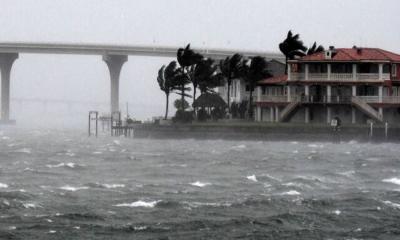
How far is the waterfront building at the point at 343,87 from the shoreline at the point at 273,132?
30.0 feet

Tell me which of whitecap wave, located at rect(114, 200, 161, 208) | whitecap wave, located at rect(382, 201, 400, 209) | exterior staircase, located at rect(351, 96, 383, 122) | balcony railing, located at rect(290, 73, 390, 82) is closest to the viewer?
whitecap wave, located at rect(114, 200, 161, 208)

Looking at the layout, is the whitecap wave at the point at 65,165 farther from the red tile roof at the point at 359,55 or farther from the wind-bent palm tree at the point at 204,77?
the wind-bent palm tree at the point at 204,77

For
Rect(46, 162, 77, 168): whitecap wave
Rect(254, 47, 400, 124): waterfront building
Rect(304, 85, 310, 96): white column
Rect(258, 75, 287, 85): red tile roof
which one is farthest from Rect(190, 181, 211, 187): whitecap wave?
Rect(258, 75, 287, 85): red tile roof

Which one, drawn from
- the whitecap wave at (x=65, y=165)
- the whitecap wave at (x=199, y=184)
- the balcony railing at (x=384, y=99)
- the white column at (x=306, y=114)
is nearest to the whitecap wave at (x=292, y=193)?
the whitecap wave at (x=199, y=184)

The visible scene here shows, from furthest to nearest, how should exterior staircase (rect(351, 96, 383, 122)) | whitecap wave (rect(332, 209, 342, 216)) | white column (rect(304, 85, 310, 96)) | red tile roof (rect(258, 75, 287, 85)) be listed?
red tile roof (rect(258, 75, 287, 85)), white column (rect(304, 85, 310, 96)), exterior staircase (rect(351, 96, 383, 122)), whitecap wave (rect(332, 209, 342, 216))

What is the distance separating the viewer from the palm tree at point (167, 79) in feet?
550

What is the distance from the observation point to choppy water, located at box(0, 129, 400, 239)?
45.6m

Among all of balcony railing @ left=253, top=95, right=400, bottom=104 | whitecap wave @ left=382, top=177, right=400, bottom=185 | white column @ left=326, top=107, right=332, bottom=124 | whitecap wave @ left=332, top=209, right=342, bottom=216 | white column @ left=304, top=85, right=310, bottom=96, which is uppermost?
white column @ left=304, top=85, right=310, bottom=96

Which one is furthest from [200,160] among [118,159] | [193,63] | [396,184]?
[193,63]

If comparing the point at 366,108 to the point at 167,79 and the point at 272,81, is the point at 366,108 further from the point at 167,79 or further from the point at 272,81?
the point at 167,79

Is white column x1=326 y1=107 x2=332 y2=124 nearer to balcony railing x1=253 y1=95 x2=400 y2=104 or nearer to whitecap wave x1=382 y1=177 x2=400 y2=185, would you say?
balcony railing x1=253 y1=95 x2=400 y2=104

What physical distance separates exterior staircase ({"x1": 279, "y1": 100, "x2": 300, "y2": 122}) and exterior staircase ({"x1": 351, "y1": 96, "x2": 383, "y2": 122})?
25.7 ft

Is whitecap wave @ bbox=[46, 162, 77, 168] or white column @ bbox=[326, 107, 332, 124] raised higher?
white column @ bbox=[326, 107, 332, 124]

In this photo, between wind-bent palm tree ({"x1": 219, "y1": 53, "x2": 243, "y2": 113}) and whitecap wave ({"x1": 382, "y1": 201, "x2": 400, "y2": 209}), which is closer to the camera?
whitecap wave ({"x1": 382, "y1": 201, "x2": 400, "y2": 209})
